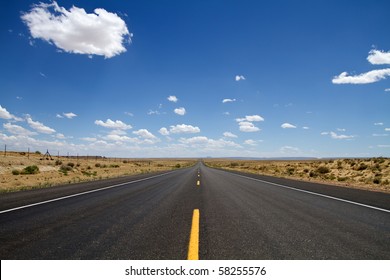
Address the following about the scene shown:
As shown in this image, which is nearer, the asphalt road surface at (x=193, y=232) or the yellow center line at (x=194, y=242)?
the yellow center line at (x=194, y=242)

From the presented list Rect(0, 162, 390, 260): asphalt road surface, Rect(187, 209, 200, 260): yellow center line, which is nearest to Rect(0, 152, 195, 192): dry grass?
Rect(0, 162, 390, 260): asphalt road surface

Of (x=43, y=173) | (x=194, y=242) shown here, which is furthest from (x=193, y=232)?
(x=43, y=173)

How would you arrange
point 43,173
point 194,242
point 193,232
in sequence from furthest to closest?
point 43,173 < point 193,232 < point 194,242

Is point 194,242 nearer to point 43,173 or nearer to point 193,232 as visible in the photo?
point 193,232

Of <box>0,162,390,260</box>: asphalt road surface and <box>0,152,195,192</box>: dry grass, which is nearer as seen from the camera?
<box>0,162,390,260</box>: asphalt road surface

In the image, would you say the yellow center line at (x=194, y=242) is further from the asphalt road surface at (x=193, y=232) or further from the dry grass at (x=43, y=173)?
the dry grass at (x=43, y=173)

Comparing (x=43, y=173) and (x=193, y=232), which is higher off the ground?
(x=193, y=232)

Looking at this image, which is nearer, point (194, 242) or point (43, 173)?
point (194, 242)

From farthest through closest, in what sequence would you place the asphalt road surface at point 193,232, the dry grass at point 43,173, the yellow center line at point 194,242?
the dry grass at point 43,173 → the asphalt road surface at point 193,232 → the yellow center line at point 194,242

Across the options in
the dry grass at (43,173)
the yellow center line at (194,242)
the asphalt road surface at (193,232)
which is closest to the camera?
the yellow center line at (194,242)

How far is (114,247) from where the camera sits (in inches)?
171

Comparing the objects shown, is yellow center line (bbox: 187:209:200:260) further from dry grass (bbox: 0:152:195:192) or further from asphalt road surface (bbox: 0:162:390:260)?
dry grass (bbox: 0:152:195:192)

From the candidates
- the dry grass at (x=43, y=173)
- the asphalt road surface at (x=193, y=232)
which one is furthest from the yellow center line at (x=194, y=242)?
the dry grass at (x=43, y=173)
